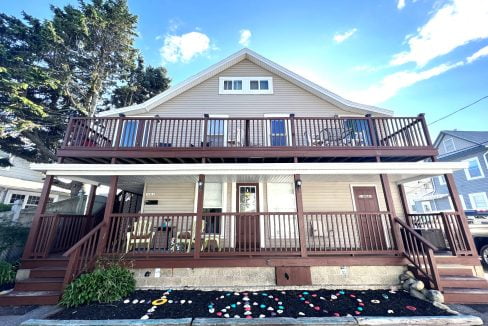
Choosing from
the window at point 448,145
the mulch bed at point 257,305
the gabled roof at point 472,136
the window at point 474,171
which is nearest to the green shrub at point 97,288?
the mulch bed at point 257,305

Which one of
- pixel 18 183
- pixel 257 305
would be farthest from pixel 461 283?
pixel 18 183

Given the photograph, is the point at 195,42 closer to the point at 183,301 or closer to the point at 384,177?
the point at 384,177

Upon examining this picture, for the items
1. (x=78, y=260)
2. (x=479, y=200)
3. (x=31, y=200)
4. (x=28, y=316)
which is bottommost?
(x=28, y=316)

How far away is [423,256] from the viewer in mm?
4781

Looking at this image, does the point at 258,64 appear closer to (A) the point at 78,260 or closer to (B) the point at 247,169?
(B) the point at 247,169

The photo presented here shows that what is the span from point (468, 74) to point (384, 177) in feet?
49.5

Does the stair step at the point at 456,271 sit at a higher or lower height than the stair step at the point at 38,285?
higher

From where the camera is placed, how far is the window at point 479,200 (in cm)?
1362

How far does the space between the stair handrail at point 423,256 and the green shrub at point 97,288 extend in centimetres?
708

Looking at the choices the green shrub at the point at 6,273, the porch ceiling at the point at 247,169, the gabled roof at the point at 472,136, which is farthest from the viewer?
the gabled roof at the point at 472,136

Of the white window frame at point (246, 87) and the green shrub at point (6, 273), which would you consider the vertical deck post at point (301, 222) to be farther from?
the green shrub at point (6, 273)

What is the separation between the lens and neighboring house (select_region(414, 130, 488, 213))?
13863 mm

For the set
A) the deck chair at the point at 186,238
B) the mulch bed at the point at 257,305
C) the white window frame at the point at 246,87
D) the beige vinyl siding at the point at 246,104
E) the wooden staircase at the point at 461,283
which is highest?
the white window frame at the point at 246,87

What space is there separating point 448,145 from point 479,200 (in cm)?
542
